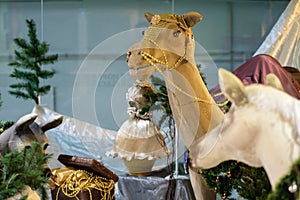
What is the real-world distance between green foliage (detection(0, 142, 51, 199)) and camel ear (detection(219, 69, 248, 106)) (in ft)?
1.50

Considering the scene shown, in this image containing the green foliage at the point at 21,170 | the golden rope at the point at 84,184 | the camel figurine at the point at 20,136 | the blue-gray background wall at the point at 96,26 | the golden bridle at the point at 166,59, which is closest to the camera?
the green foliage at the point at 21,170

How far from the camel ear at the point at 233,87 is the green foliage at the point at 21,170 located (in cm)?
46

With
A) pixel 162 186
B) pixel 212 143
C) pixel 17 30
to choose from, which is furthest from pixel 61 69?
pixel 212 143

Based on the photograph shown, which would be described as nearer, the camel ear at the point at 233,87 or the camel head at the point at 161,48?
the camel ear at the point at 233,87

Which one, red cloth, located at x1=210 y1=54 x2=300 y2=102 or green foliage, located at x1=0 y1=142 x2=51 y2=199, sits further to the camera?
red cloth, located at x1=210 y1=54 x2=300 y2=102

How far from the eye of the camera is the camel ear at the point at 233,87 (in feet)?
2.89

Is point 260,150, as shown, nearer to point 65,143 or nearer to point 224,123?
point 224,123

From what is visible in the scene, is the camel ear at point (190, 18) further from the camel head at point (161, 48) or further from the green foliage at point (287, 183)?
the green foliage at point (287, 183)

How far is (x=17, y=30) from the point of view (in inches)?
125

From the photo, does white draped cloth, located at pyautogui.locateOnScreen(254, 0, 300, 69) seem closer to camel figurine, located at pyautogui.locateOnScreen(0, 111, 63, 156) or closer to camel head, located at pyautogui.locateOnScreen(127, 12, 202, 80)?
camel head, located at pyautogui.locateOnScreen(127, 12, 202, 80)

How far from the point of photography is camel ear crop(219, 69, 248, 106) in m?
0.88

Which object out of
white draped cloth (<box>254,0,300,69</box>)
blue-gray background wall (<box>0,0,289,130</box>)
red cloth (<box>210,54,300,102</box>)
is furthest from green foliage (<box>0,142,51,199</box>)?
blue-gray background wall (<box>0,0,289,130</box>)

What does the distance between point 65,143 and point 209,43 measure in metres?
0.98

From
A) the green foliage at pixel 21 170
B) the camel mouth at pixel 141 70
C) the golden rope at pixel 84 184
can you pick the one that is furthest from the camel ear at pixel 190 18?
the green foliage at pixel 21 170
